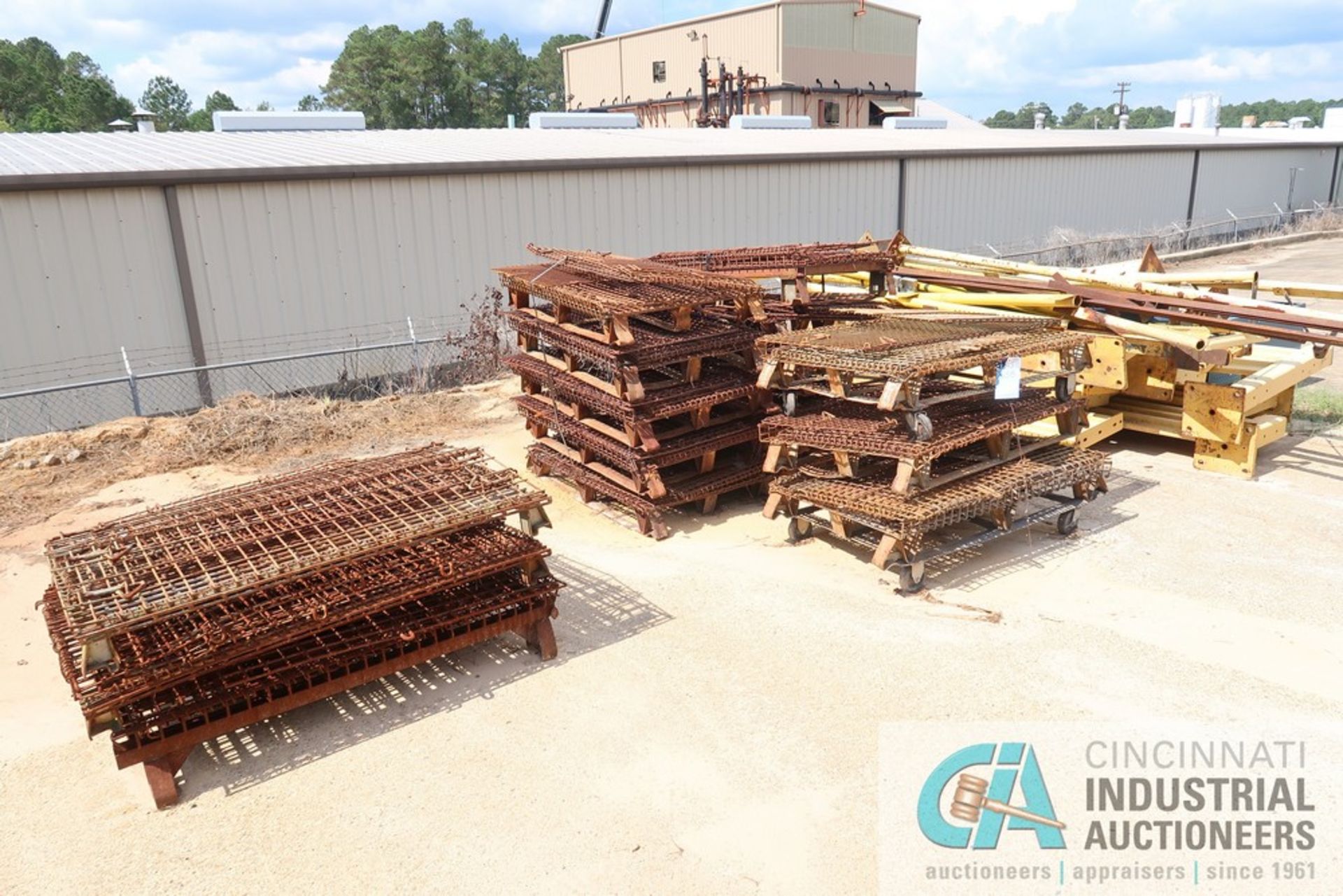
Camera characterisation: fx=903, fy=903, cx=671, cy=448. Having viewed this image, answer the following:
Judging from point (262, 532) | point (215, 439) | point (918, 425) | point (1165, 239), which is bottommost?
point (215, 439)

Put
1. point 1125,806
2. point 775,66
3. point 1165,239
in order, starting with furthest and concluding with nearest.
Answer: point 775,66 < point 1165,239 < point 1125,806

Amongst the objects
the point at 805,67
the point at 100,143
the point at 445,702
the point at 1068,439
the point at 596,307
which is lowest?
the point at 445,702

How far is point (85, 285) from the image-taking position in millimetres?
10266

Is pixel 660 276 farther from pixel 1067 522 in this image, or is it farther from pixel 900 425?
pixel 1067 522

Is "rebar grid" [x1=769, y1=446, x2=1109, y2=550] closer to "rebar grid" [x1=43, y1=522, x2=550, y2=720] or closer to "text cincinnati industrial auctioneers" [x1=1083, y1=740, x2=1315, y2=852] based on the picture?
"text cincinnati industrial auctioneers" [x1=1083, y1=740, x2=1315, y2=852]

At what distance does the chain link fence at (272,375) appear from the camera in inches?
394

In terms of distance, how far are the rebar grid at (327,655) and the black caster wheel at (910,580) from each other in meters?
2.43

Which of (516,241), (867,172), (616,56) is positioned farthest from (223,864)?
(616,56)

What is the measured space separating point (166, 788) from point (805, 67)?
39.9 m

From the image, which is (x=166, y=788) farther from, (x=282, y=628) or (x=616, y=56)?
(x=616, y=56)

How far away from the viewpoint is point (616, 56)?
4650cm

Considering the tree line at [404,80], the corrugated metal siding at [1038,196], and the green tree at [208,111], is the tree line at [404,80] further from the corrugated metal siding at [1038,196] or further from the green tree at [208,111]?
the corrugated metal siding at [1038,196]

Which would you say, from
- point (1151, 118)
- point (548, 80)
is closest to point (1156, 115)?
point (1151, 118)

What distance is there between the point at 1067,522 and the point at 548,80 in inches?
3126
